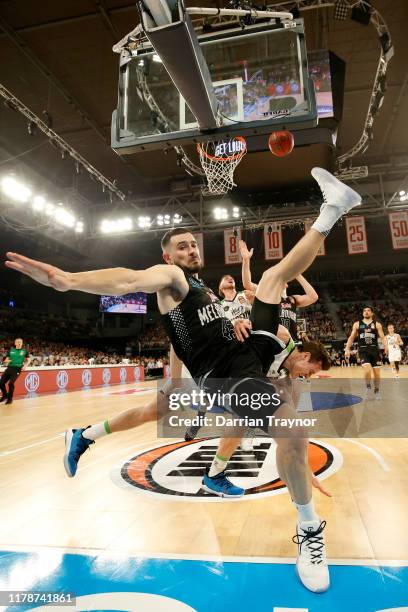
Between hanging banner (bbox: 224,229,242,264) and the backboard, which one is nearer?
the backboard

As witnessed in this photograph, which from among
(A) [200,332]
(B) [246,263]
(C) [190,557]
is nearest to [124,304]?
(B) [246,263]

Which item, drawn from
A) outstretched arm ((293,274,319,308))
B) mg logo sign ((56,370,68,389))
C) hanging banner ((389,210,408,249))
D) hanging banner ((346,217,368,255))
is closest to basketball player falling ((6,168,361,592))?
outstretched arm ((293,274,319,308))

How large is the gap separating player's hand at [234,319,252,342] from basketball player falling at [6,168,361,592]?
0.13 ft

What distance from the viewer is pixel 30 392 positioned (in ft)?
39.4

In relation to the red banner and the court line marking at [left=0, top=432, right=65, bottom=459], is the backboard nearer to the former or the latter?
the court line marking at [left=0, top=432, right=65, bottom=459]

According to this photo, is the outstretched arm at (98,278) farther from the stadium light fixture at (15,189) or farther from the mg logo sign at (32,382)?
the stadium light fixture at (15,189)

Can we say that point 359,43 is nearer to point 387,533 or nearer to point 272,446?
point 272,446

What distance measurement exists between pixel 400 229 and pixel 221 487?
1379cm

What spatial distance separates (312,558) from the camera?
1.73 meters

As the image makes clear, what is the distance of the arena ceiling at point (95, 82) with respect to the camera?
8.01 meters

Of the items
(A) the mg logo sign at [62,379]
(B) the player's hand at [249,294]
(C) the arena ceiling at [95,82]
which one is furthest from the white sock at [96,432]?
(A) the mg logo sign at [62,379]

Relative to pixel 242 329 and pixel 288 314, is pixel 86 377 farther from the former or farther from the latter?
pixel 242 329

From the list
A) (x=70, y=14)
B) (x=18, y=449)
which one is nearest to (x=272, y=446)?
(x=18, y=449)

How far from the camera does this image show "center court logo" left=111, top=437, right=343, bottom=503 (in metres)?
2.87
